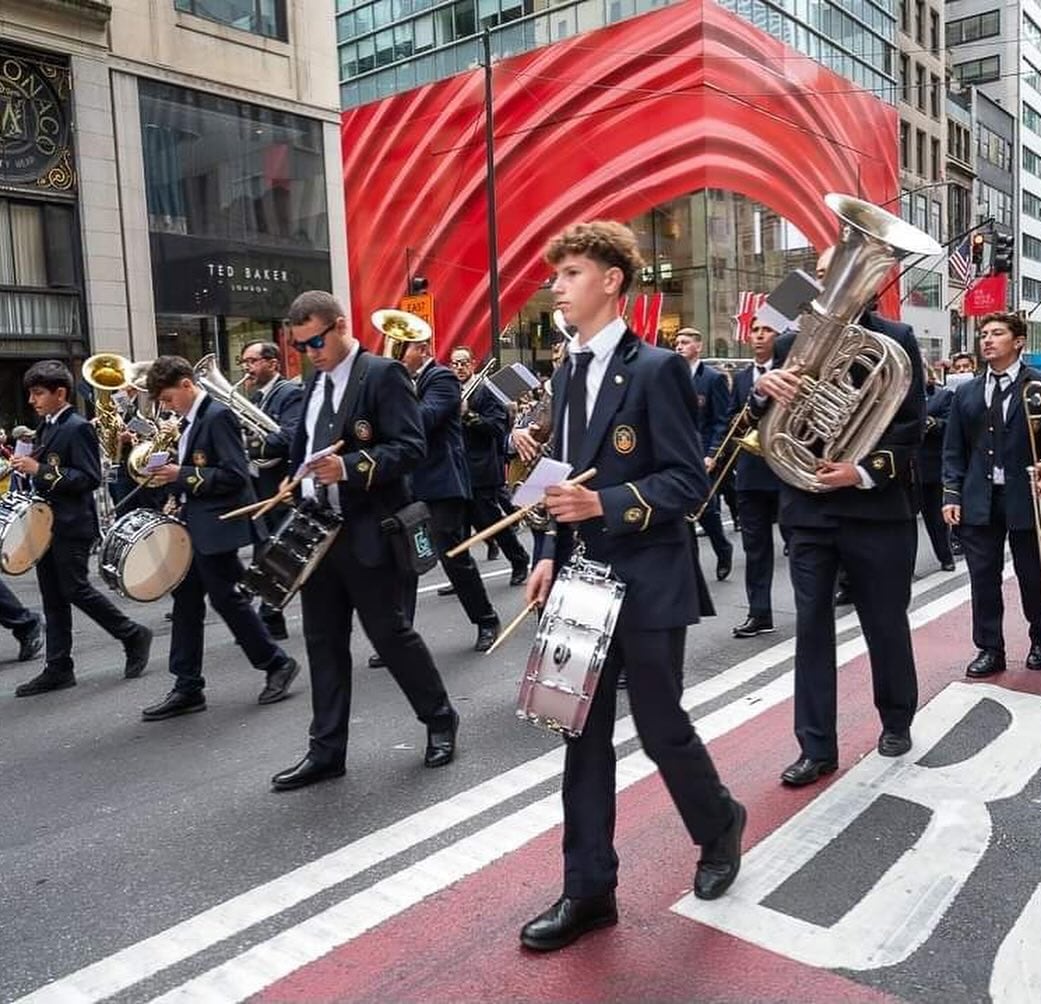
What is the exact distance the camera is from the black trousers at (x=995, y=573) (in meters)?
5.92

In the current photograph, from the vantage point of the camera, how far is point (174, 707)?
5.73 m

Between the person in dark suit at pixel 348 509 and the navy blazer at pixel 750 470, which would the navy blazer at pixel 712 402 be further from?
the person in dark suit at pixel 348 509

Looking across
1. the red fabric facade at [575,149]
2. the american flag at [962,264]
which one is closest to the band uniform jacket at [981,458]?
the american flag at [962,264]

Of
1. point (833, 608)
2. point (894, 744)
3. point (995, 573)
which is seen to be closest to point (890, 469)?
point (833, 608)

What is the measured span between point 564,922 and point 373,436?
2.21m

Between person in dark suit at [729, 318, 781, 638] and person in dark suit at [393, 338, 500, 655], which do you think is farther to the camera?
person in dark suit at [729, 318, 781, 638]

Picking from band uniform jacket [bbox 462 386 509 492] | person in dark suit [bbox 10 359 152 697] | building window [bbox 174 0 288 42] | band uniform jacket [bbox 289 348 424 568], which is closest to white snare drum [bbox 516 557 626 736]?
band uniform jacket [bbox 289 348 424 568]

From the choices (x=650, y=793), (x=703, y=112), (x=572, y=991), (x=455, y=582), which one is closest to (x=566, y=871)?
(x=572, y=991)

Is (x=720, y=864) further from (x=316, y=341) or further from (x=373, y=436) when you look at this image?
(x=316, y=341)

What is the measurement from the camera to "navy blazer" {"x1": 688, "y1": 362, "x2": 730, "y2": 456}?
8.94m

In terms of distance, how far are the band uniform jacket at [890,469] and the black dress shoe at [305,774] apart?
231 cm

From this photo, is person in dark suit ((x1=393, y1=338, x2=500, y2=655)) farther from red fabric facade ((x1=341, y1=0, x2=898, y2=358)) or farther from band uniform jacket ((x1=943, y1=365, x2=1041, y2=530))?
red fabric facade ((x1=341, y1=0, x2=898, y2=358))

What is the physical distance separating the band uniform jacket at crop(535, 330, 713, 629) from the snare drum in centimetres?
163

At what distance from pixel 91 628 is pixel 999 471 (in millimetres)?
6643
